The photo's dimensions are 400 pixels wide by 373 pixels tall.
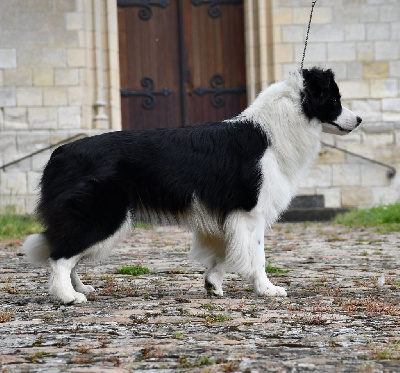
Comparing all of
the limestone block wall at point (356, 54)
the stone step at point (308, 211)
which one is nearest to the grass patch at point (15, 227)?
the stone step at point (308, 211)

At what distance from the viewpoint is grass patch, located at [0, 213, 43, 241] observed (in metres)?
10.9

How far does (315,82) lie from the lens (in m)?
5.67

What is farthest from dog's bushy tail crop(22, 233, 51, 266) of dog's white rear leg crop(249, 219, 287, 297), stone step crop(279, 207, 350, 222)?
stone step crop(279, 207, 350, 222)

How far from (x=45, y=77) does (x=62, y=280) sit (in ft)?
31.9

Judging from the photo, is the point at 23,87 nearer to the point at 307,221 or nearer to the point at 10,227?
the point at 10,227

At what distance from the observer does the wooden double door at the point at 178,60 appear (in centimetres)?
1527

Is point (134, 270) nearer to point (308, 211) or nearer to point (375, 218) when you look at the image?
point (375, 218)

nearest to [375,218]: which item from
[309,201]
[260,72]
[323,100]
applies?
[309,201]

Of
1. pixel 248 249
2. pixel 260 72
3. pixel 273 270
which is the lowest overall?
pixel 273 270

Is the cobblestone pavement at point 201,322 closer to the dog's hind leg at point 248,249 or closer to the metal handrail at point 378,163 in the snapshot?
the dog's hind leg at point 248,249

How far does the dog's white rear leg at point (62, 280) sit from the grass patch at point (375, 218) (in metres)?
6.90

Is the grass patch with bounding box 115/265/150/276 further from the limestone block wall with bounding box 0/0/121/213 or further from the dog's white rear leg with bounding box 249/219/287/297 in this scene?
the limestone block wall with bounding box 0/0/121/213

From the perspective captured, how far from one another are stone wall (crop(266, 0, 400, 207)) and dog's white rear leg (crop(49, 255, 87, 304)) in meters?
9.93

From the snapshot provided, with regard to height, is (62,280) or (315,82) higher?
(315,82)
